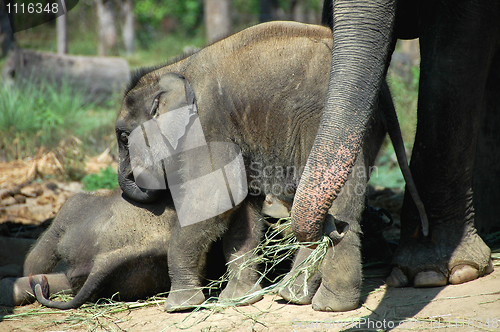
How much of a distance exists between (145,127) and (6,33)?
28.8ft

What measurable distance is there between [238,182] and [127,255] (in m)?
0.94

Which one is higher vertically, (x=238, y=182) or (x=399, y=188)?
(x=238, y=182)

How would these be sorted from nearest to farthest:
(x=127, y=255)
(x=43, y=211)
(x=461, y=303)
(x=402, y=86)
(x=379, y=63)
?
(x=379, y=63) < (x=461, y=303) < (x=127, y=255) < (x=43, y=211) < (x=402, y=86)

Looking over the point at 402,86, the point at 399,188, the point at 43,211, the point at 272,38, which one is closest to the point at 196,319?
the point at 272,38

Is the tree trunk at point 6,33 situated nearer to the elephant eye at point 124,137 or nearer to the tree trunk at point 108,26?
the elephant eye at point 124,137

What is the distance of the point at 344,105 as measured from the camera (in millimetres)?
2307

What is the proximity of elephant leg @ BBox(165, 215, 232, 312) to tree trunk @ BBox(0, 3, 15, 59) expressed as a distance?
26.9ft

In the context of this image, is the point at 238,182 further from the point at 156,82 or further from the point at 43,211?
the point at 43,211

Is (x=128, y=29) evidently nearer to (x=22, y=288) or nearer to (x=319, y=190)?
(x=22, y=288)

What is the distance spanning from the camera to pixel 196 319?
10.2 ft

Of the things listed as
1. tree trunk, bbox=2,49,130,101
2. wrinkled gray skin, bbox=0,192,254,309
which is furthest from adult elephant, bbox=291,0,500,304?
tree trunk, bbox=2,49,130,101

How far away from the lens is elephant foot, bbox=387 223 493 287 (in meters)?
3.22

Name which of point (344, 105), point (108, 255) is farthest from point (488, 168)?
point (108, 255)
